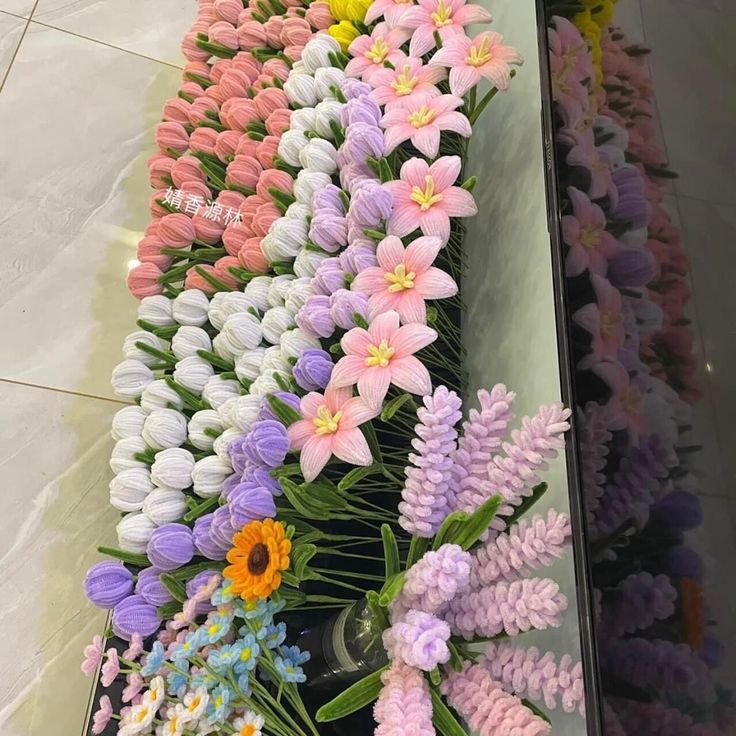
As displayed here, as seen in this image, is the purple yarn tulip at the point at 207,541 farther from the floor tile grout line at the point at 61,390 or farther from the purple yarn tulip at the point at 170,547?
the floor tile grout line at the point at 61,390

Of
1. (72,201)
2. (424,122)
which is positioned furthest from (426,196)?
(72,201)

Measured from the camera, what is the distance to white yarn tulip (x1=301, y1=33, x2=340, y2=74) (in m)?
1.06

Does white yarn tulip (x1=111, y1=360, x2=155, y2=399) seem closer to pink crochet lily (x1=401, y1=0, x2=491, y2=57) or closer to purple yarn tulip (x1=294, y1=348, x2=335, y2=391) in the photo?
purple yarn tulip (x1=294, y1=348, x2=335, y2=391)

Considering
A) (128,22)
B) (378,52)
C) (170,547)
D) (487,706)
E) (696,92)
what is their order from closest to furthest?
(696,92) < (487,706) < (170,547) < (378,52) < (128,22)

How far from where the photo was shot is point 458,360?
0.99 m

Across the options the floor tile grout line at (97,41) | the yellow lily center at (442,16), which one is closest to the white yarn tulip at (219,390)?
the yellow lily center at (442,16)

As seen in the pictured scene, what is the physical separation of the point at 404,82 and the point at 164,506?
2.09 feet

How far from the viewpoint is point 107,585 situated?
0.82 meters

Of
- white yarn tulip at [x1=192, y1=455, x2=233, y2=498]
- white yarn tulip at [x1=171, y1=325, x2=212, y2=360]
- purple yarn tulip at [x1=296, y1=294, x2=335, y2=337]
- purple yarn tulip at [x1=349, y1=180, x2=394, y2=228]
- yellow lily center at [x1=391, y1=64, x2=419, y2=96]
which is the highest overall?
yellow lily center at [x1=391, y1=64, x2=419, y2=96]

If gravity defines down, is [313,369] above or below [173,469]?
Result: above

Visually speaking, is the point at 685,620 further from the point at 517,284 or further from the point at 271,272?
the point at 271,272

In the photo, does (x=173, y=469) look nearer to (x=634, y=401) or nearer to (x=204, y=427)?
(x=204, y=427)

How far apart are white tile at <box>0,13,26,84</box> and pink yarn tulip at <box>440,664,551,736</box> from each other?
1729 mm

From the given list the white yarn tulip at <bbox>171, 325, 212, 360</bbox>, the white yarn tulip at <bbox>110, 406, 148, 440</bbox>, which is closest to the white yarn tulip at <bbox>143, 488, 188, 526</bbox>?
the white yarn tulip at <bbox>110, 406, 148, 440</bbox>
